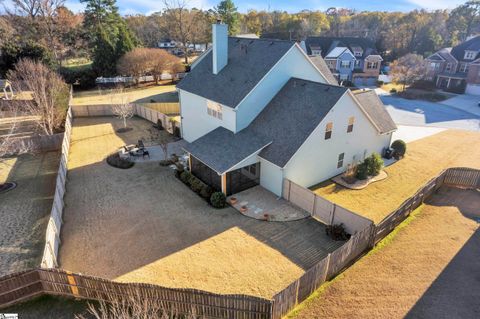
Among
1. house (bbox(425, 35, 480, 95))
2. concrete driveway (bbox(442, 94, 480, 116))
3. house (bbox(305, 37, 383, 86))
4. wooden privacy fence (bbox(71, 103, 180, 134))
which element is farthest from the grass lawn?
house (bbox(425, 35, 480, 95))

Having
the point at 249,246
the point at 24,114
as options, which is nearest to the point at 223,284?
the point at 249,246

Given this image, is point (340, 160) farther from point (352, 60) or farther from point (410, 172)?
point (352, 60)

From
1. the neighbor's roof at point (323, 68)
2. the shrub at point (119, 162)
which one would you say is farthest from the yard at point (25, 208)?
the neighbor's roof at point (323, 68)

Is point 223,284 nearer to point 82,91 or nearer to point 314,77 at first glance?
point 314,77

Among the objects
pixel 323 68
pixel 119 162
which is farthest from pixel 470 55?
pixel 119 162

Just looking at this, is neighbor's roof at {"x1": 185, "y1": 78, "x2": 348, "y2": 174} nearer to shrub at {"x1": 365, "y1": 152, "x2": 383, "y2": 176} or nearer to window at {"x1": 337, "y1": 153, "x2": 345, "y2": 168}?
window at {"x1": 337, "y1": 153, "x2": 345, "y2": 168}
